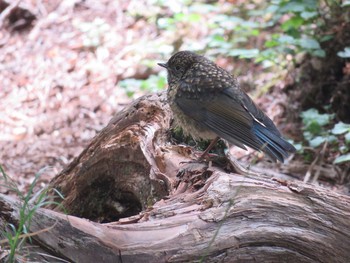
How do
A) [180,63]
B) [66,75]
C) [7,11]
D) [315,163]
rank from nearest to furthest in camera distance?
[180,63] → [315,163] → [66,75] → [7,11]

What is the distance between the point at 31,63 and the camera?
7988 millimetres

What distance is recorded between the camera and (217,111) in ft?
13.2

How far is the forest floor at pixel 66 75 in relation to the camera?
6293 millimetres

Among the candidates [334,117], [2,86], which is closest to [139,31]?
[2,86]

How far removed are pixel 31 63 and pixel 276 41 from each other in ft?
11.8

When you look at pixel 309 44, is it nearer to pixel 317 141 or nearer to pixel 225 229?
pixel 317 141

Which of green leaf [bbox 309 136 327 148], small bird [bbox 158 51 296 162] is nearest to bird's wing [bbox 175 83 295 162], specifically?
small bird [bbox 158 51 296 162]

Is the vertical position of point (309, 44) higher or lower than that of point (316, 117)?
higher

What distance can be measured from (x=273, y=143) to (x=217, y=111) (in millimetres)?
461

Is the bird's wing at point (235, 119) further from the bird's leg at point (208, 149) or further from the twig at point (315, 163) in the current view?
the twig at point (315, 163)

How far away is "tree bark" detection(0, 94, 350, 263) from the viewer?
8.68 feet

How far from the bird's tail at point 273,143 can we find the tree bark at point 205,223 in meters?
0.39

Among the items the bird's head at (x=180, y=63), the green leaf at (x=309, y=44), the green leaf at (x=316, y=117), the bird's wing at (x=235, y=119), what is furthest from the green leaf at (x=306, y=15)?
the bird's wing at (x=235, y=119)

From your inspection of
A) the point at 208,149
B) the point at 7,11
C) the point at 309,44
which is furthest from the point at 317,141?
the point at 7,11
